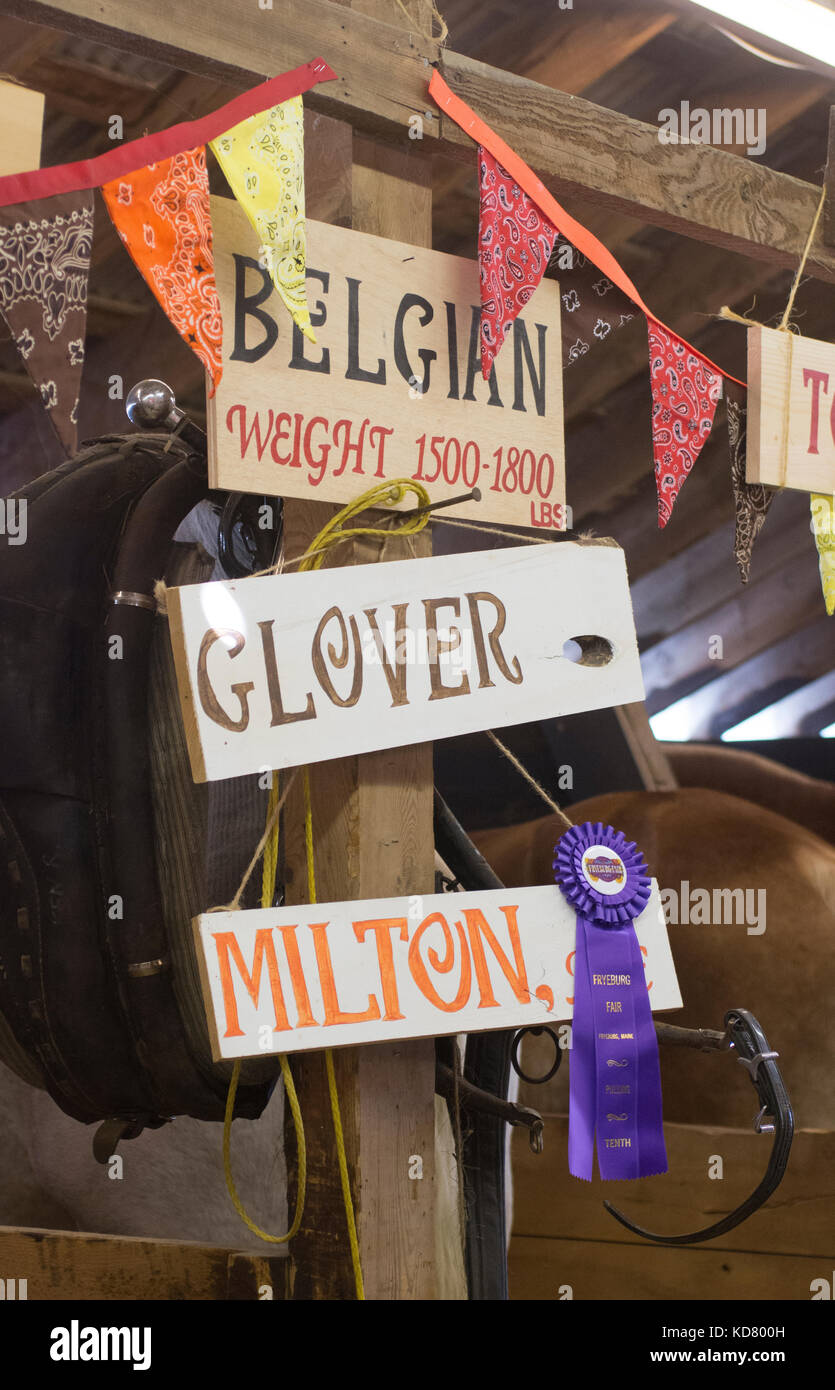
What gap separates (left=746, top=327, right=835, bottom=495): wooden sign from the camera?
1.85 m

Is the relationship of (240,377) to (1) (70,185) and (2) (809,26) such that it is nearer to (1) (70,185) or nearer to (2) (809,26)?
Result: (1) (70,185)

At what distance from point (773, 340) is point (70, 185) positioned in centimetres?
99

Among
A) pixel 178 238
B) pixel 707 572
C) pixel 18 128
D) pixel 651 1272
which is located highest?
pixel 707 572

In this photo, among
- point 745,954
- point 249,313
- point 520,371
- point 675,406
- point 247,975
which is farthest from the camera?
point 745,954

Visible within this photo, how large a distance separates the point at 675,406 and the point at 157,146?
2.44 feet

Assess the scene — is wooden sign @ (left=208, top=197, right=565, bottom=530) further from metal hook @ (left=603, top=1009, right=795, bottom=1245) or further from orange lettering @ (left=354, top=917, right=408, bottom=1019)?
metal hook @ (left=603, top=1009, right=795, bottom=1245)

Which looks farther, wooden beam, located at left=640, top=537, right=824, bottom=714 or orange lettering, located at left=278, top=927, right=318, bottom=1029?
wooden beam, located at left=640, top=537, right=824, bottom=714

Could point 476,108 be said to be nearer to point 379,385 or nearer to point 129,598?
point 379,385

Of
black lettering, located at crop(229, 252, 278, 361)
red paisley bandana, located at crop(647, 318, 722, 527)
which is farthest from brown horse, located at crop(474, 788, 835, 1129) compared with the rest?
black lettering, located at crop(229, 252, 278, 361)

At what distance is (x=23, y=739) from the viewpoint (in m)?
1.58

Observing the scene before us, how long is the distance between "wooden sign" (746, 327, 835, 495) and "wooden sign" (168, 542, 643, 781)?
402 mm

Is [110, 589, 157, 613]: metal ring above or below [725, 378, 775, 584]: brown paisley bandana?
below

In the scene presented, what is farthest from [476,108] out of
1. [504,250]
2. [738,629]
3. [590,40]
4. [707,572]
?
[738,629]

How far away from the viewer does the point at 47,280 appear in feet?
4.64
